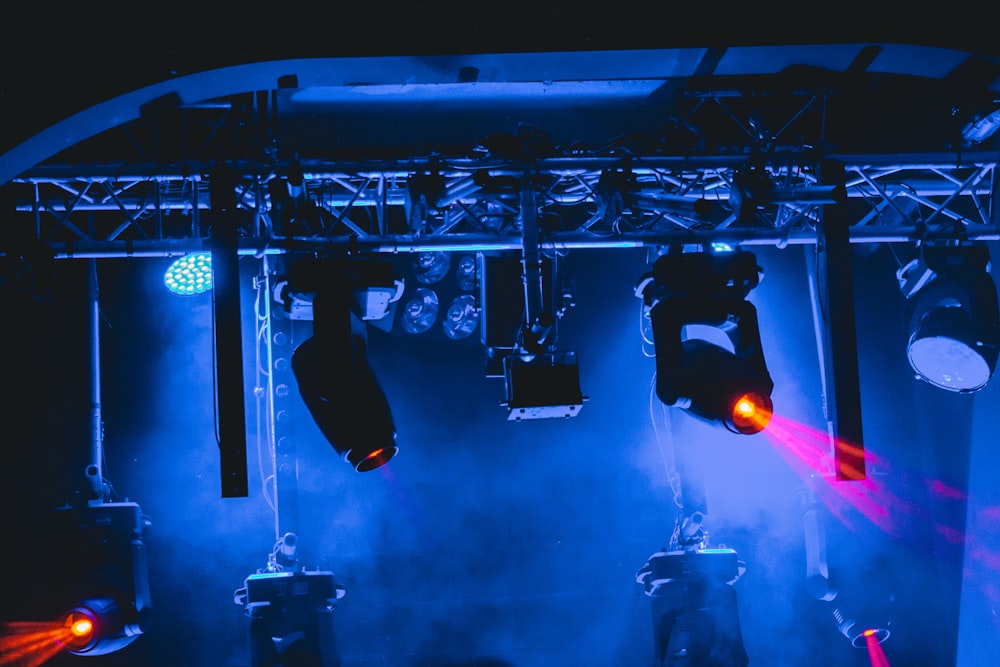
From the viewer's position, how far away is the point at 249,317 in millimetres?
5582

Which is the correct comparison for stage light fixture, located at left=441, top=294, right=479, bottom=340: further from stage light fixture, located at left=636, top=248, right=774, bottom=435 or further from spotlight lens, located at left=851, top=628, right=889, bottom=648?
spotlight lens, located at left=851, top=628, right=889, bottom=648

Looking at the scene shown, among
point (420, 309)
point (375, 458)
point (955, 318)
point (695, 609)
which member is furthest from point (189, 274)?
point (955, 318)

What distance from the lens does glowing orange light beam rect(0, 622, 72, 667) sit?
16.7 ft

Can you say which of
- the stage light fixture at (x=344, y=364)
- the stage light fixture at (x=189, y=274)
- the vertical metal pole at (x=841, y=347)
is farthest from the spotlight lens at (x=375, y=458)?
the stage light fixture at (x=189, y=274)

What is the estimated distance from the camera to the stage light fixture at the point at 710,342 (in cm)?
297

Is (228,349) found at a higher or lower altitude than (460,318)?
lower

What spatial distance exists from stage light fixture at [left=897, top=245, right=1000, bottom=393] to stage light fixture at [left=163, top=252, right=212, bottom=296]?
4398mm

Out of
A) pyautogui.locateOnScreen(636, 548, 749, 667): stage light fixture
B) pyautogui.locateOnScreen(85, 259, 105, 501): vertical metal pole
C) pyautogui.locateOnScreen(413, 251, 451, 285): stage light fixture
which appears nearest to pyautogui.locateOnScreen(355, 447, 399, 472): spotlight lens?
pyautogui.locateOnScreen(636, 548, 749, 667): stage light fixture

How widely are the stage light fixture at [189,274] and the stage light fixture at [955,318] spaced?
440 cm

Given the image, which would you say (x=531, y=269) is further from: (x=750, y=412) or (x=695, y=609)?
(x=695, y=609)

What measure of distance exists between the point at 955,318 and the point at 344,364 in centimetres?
274

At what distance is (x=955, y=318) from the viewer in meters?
3.50

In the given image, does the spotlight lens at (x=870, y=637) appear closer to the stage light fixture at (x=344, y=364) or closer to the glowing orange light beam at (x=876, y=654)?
the glowing orange light beam at (x=876, y=654)

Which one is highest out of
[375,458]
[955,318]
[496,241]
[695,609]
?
[496,241]
